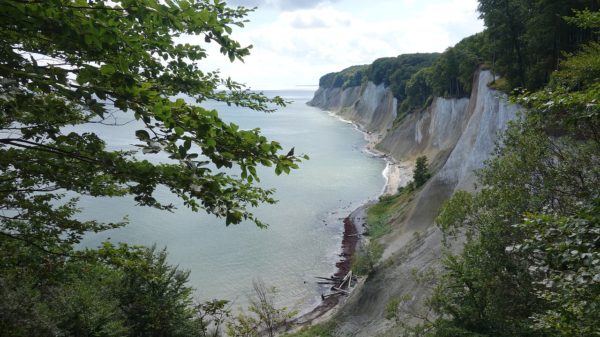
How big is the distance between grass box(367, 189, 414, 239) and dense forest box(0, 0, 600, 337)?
2097 centimetres

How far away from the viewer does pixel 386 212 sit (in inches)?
1751

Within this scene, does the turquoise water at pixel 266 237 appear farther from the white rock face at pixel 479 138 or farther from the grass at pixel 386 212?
the white rock face at pixel 479 138

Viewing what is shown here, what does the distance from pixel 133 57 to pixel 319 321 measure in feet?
87.0

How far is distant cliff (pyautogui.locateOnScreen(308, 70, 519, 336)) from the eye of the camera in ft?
81.5

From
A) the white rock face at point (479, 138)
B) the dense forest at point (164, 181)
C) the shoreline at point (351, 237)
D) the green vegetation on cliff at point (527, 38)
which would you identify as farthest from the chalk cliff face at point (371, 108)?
the dense forest at point (164, 181)

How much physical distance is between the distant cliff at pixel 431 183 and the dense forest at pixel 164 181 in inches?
159

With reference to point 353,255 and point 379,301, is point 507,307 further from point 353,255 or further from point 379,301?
point 353,255

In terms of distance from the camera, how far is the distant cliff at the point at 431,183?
81.5ft

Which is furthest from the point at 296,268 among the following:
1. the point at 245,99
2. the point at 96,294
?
the point at 245,99

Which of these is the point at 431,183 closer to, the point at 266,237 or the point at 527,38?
the point at 527,38

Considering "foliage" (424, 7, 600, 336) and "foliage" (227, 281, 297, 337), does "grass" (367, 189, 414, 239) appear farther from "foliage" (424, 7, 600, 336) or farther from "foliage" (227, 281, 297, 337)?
"foliage" (424, 7, 600, 336)

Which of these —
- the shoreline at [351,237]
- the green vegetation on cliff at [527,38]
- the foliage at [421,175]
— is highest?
the green vegetation on cliff at [527,38]

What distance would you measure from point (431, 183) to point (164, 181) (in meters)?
36.9

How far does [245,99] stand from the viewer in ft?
→ 24.8
